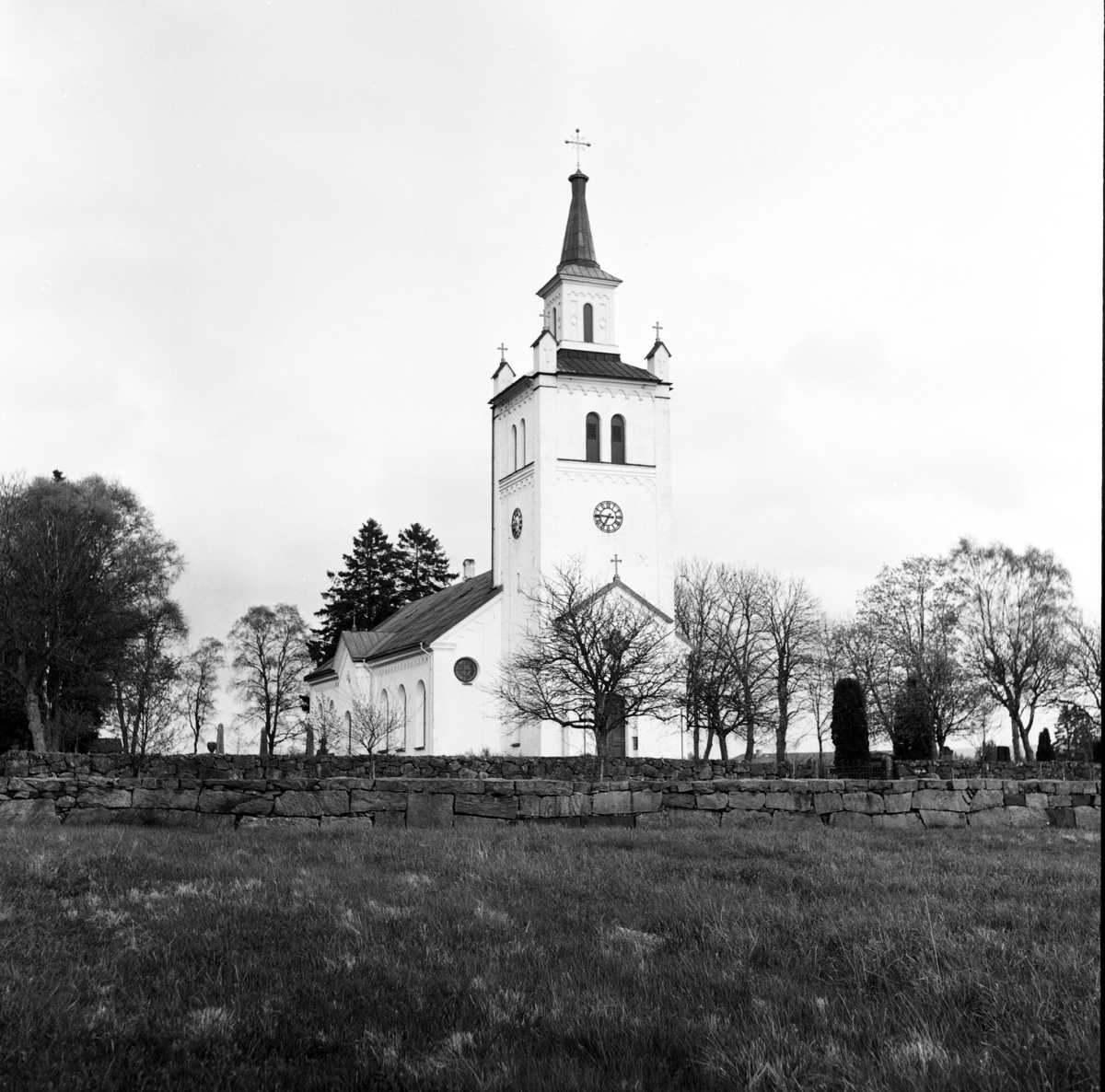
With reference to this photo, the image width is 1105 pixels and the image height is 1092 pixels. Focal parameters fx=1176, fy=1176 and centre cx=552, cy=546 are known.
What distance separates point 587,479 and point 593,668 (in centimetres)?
1413

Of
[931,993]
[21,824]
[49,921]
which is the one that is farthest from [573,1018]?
[21,824]

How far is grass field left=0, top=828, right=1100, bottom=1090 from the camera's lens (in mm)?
4660

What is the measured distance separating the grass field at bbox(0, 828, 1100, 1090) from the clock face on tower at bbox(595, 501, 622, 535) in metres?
35.0

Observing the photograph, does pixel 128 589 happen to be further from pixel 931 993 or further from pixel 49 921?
pixel 931 993

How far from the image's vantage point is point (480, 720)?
45.1 metres

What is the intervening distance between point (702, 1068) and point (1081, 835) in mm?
13013

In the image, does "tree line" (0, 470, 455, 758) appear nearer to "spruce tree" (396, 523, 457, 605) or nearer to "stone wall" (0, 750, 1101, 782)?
"stone wall" (0, 750, 1101, 782)

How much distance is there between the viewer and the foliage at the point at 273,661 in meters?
73.9

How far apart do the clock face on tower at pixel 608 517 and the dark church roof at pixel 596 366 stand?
5103 mm

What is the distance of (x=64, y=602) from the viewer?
1629 inches

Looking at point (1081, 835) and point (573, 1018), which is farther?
point (1081, 835)

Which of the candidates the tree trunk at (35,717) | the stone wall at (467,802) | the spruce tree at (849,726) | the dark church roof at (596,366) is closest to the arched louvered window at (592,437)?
the dark church roof at (596,366)

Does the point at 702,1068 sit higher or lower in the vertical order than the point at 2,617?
lower

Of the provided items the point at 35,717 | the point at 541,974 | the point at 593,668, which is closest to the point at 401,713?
the point at 35,717
